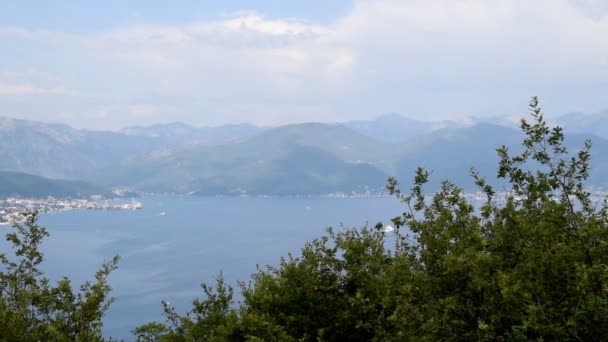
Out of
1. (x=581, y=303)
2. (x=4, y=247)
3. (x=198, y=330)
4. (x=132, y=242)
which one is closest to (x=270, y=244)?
(x=132, y=242)

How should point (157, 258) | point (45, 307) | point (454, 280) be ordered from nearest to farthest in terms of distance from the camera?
1. point (454, 280)
2. point (45, 307)
3. point (157, 258)

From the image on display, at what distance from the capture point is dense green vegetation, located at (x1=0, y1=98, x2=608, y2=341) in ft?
31.4

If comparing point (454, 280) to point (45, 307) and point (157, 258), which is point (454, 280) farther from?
point (157, 258)

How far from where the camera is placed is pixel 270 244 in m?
161

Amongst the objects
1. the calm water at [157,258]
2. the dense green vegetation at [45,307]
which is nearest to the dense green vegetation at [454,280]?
the dense green vegetation at [45,307]

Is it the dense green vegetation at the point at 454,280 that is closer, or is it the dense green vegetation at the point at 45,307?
the dense green vegetation at the point at 454,280

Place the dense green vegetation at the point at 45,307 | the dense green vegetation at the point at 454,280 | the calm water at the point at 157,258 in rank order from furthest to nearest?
1. the calm water at the point at 157,258
2. the dense green vegetation at the point at 45,307
3. the dense green vegetation at the point at 454,280

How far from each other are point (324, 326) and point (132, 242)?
166430 millimetres

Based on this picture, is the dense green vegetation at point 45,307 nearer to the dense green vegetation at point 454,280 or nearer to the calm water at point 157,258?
the dense green vegetation at point 454,280

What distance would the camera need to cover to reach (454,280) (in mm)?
11172

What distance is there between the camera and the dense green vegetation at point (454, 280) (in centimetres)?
957

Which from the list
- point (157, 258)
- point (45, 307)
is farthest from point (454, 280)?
point (157, 258)

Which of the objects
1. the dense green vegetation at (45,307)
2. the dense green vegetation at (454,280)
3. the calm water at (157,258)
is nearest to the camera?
the dense green vegetation at (454,280)

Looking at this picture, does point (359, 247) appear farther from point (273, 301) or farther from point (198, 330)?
point (198, 330)
